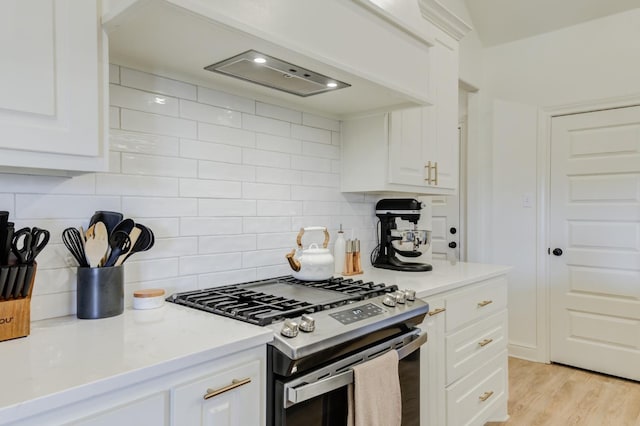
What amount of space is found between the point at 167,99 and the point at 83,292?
75cm

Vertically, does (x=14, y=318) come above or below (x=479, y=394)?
above

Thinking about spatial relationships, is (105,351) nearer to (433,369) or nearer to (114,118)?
(114,118)

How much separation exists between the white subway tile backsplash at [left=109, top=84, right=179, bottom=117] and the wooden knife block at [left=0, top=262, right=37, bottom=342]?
709 millimetres

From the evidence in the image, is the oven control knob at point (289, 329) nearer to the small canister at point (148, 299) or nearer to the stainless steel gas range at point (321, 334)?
the stainless steel gas range at point (321, 334)

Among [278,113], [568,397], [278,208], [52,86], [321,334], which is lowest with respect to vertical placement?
[568,397]

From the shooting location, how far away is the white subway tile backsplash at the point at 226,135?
5.49 ft

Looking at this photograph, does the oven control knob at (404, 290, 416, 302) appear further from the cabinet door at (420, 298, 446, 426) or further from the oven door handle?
the oven door handle

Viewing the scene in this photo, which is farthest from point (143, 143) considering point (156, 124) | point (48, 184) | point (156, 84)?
point (48, 184)

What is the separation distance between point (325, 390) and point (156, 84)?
121 centimetres

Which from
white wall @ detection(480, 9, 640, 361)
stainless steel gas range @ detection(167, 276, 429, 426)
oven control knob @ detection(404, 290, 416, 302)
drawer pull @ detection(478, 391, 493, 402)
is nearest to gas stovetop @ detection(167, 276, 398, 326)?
stainless steel gas range @ detection(167, 276, 429, 426)

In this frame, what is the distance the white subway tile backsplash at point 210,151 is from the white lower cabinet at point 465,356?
1.03m

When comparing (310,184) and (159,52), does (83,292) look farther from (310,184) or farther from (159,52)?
(310,184)

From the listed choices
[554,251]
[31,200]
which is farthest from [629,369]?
[31,200]

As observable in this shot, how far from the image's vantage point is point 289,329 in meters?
1.15
